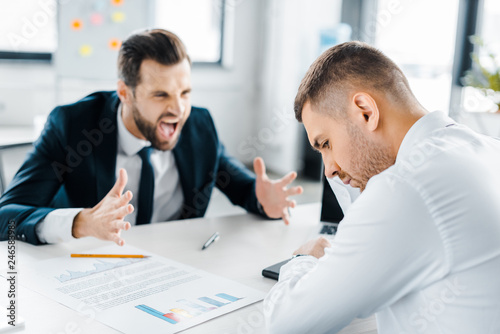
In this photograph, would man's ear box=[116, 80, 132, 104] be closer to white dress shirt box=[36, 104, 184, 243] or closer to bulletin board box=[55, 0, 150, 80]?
→ white dress shirt box=[36, 104, 184, 243]

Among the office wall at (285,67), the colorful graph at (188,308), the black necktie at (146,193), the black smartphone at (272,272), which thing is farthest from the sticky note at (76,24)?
the colorful graph at (188,308)

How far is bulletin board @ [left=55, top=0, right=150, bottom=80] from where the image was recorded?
4.48 m

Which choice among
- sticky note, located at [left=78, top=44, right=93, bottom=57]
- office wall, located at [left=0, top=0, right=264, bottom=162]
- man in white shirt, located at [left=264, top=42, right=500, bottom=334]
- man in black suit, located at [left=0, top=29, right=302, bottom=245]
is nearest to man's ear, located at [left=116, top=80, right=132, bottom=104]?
man in black suit, located at [left=0, top=29, right=302, bottom=245]

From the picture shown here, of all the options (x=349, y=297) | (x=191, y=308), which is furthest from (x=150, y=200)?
(x=349, y=297)

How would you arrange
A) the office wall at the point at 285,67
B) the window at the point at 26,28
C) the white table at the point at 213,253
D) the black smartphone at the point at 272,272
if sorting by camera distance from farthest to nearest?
the office wall at the point at 285,67 < the window at the point at 26,28 < the black smartphone at the point at 272,272 < the white table at the point at 213,253

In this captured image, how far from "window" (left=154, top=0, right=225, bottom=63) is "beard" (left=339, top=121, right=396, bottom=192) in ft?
15.5

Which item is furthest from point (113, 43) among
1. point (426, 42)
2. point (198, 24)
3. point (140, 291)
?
point (140, 291)

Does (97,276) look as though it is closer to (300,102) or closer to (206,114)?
(300,102)

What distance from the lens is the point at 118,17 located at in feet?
15.6

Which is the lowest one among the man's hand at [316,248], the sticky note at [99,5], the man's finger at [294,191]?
the man's finger at [294,191]

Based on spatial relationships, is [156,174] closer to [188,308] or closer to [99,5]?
[188,308]

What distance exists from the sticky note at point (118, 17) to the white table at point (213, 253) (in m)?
3.34

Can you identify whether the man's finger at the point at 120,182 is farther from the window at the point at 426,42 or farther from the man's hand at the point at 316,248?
the window at the point at 426,42

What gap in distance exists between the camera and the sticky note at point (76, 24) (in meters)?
4.50
